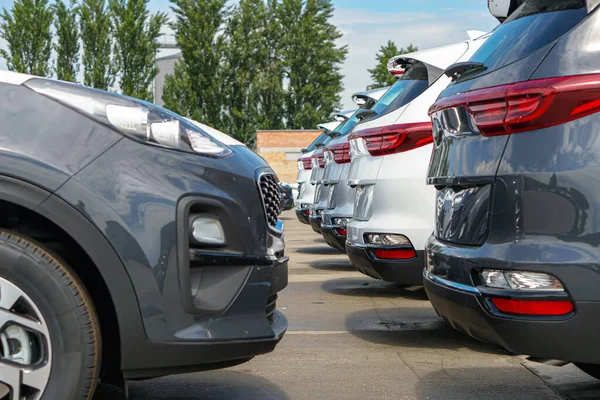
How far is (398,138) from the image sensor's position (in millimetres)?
6098

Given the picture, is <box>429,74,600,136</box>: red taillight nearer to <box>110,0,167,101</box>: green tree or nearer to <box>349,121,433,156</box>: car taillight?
<box>349,121,433,156</box>: car taillight

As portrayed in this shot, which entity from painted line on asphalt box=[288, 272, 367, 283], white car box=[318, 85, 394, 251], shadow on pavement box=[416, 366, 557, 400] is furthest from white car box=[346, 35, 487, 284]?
painted line on asphalt box=[288, 272, 367, 283]

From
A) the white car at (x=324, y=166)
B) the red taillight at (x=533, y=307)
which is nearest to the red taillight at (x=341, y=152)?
the white car at (x=324, y=166)

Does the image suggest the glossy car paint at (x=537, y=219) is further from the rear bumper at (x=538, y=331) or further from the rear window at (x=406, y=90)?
the rear window at (x=406, y=90)

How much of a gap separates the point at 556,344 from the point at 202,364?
126 cm

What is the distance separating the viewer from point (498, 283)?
303 cm

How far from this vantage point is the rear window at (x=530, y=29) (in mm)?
3094

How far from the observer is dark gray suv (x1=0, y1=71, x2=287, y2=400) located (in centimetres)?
292

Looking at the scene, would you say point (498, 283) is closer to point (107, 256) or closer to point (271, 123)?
point (107, 256)

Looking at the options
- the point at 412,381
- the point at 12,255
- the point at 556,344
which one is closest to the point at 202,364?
the point at 12,255

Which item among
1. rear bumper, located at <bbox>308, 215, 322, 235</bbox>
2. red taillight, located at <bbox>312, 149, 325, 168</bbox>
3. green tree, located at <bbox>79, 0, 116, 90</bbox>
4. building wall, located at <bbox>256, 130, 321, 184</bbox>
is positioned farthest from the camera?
green tree, located at <bbox>79, 0, 116, 90</bbox>

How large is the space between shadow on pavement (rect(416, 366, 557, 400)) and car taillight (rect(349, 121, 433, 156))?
1.85 metres

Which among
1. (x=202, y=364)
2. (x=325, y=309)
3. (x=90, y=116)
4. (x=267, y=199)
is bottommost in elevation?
(x=325, y=309)

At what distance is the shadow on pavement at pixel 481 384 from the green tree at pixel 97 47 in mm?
48119
